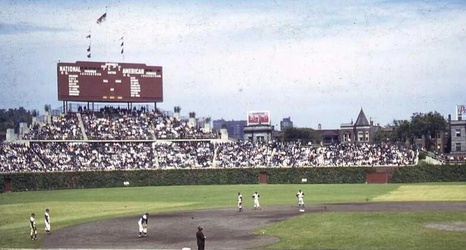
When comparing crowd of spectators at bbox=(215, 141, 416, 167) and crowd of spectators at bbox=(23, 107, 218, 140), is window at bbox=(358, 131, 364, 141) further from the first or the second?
crowd of spectators at bbox=(23, 107, 218, 140)

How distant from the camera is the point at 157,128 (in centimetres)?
11269

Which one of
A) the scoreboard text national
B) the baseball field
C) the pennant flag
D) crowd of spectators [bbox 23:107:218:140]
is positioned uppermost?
the pennant flag

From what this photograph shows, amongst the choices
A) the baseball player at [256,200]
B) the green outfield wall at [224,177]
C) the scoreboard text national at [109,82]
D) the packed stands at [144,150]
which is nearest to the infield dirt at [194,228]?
the baseball player at [256,200]

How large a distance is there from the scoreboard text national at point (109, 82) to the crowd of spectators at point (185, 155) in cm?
987

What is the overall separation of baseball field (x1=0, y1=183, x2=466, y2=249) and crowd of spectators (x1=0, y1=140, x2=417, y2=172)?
69.0ft

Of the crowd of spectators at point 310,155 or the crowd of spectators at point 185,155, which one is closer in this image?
the crowd of spectators at point 185,155

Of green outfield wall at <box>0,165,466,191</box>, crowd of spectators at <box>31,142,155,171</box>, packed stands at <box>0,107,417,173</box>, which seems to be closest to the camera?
green outfield wall at <box>0,165,466,191</box>

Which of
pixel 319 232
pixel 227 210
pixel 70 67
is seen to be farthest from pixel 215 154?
pixel 319 232

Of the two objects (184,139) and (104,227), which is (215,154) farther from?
(104,227)

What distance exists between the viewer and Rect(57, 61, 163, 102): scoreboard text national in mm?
108125

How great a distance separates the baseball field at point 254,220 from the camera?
35.8 m

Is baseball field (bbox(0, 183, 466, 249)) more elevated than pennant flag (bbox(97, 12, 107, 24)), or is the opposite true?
pennant flag (bbox(97, 12, 107, 24))

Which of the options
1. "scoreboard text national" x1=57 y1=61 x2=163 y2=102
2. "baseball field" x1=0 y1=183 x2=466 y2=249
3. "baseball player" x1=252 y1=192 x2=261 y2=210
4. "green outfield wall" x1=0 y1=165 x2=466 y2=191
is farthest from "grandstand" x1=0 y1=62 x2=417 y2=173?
"baseball player" x1=252 y1=192 x2=261 y2=210

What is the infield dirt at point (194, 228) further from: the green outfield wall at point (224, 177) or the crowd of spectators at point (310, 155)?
the crowd of spectators at point (310, 155)
